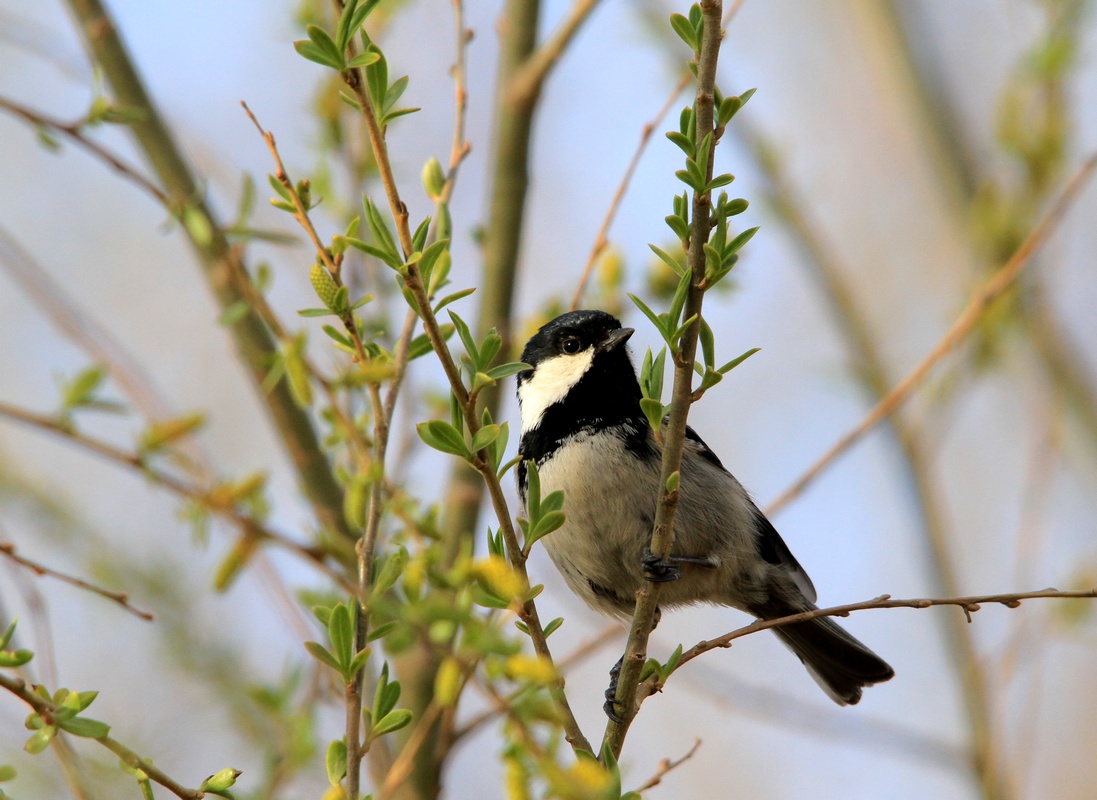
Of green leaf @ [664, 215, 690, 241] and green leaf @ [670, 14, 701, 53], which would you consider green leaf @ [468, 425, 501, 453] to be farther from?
green leaf @ [670, 14, 701, 53]

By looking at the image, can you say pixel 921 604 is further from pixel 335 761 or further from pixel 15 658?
pixel 15 658

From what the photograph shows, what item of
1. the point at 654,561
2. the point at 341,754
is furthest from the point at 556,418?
the point at 341,754

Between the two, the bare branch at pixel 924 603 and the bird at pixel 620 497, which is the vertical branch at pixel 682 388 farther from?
the bird at pixel 620 497

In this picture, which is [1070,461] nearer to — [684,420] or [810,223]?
[810,223]

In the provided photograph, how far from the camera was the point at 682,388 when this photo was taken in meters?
1.79

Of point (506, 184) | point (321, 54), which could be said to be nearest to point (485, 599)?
point (321, 54)

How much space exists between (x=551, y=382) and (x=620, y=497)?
23.9 inches

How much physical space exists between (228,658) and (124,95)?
2.00 metres

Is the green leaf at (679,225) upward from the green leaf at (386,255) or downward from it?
upward

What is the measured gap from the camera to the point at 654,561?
80.7 inches

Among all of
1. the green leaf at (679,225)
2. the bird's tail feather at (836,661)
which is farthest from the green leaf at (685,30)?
the bird's tail feather at (836,661)

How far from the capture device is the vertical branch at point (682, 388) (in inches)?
64.5

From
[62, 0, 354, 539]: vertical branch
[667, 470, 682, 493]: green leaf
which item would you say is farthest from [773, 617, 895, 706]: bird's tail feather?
[667, 470, 682, 493]: green leaf

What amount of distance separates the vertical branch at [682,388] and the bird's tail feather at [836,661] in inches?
87.6
